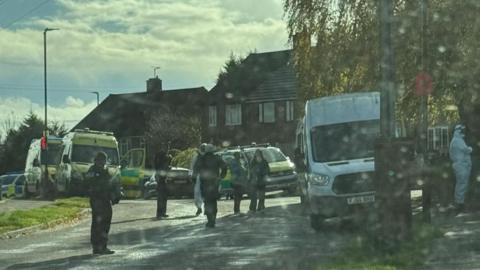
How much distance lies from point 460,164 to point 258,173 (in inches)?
246

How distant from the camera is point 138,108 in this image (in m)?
81.2

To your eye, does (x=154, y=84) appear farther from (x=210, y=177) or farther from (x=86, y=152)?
(x=210, y=177)

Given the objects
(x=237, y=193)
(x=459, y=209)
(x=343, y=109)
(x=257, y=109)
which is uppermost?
(x=257, y=109)

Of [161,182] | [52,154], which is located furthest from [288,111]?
[161,182]

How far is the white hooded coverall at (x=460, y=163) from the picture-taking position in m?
18.9

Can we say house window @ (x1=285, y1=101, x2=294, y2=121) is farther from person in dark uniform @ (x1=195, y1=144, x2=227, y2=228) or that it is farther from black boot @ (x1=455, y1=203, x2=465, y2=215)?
person in dark uniform @ (x1=195, y1=144, x2=227, y2=228)

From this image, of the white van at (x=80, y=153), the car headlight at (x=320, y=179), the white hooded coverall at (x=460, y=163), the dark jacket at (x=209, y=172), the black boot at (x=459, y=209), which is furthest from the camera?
the white van at (x=80, y=153)

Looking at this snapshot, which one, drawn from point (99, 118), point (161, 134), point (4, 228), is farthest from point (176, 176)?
point (99, 118)

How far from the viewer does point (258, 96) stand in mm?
65062

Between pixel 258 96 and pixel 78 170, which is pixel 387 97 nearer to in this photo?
pixel 78 170

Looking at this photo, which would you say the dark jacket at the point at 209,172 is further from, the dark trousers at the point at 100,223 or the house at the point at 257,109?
the house at the point at 257,109

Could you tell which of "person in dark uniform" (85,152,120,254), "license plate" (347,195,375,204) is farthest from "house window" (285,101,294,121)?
"person in dark uniform" (85,152,120,254)

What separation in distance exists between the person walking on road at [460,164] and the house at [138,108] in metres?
52.8

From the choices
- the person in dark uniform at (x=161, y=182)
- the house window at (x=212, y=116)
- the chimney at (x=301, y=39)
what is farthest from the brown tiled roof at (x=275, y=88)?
the person in dark uniform at (x=161, y=182)
